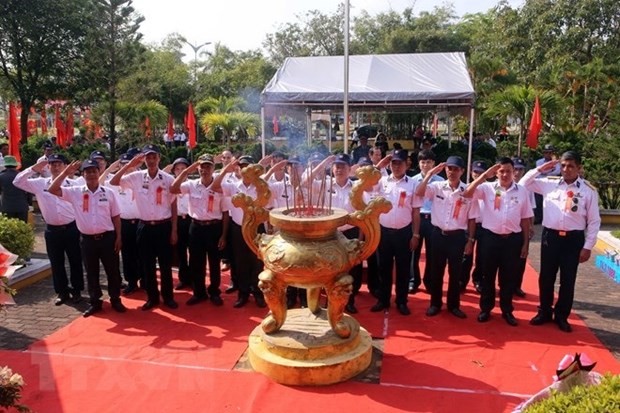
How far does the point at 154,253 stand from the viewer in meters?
5.00

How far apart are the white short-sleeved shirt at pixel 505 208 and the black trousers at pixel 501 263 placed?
0.24 feet

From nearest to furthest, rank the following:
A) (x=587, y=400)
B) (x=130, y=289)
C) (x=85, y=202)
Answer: (x=587, y=400), (x=85, y=202), (x=130, y=289)

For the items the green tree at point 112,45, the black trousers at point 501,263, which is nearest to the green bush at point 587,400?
the black trousers at point 501,263

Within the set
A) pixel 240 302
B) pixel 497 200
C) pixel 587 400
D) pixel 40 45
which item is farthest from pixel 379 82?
pixel 40 45

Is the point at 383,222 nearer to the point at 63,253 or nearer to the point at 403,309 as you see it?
the point at 403,309

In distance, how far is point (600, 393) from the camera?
207 centimetres

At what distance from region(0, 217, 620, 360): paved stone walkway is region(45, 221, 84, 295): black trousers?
217 mm

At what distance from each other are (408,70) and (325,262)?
7728 millimetres

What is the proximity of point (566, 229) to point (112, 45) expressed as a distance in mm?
12236

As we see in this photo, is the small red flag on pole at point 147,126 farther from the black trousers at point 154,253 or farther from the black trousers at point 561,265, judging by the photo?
the black trousers at point 561,265

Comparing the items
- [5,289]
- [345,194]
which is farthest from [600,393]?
[345,194]

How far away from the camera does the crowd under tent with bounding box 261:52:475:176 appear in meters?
9.48

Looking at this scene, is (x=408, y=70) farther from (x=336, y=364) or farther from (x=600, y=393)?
(x=600, y=393)

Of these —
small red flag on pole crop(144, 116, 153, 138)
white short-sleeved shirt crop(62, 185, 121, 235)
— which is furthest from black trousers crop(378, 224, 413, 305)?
small red flag on pole crop(144, 116, 153, 138)
